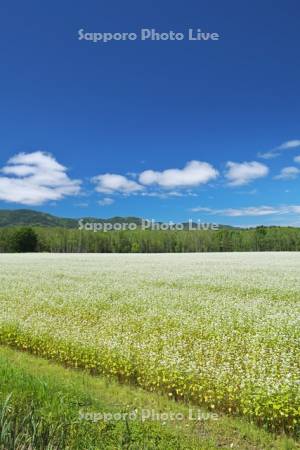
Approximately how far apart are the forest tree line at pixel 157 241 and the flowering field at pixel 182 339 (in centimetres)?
10961

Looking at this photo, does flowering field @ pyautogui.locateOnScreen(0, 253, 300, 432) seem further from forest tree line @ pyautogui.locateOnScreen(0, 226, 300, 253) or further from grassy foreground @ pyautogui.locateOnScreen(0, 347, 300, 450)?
forest tree line @ pyautogui.locateOnScreen(0, 226, 300, 253)

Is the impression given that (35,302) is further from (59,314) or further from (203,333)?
(203,333)

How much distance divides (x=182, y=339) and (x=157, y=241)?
121367mm

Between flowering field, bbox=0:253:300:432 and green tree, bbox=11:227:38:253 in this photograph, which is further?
green tree, bbox=11:227:38:253

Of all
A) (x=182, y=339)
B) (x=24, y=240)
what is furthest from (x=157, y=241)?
(x=182, y=339)

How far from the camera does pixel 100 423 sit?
20.1ft

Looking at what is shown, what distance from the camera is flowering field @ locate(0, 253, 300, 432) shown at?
737 cm

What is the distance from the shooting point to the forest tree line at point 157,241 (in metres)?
126

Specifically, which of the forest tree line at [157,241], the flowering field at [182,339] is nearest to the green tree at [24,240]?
the forest tree line at [157,241]

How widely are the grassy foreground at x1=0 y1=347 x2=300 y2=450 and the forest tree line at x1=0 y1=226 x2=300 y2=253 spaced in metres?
120

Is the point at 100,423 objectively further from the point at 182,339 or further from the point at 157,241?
the point at 157,241

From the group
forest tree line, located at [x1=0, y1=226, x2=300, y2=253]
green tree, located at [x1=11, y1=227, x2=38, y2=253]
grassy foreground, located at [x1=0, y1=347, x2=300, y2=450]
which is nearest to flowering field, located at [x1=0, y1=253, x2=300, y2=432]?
grassy foreground, located at [x1=0, y1=347, x2=300, y2=450]

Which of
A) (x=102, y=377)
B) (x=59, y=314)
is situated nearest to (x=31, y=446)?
(x=102, y=377)

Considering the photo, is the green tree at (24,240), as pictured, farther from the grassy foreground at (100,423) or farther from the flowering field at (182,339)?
the grassy foreground at (100,423)
